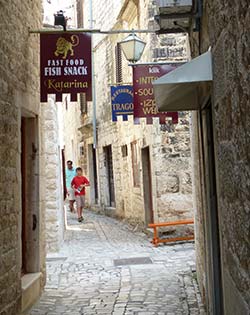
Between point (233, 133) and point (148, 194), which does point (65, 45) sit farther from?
point (148, 194)

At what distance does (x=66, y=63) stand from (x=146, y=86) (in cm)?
152

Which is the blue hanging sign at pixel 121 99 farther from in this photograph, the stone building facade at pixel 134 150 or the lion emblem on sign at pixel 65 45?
the lion emblem on sign at pixel 65 45

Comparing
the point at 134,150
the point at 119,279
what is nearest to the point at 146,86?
the point at 119,279

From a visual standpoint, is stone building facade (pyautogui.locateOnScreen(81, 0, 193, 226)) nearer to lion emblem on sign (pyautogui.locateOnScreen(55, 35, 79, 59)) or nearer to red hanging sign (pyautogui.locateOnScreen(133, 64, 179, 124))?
red hanging sign (pyautogui.locateOnScreen(133, 64, 179, 124))

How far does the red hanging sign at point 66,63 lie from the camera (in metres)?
5.41

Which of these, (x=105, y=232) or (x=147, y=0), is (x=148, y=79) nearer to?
(x=147, y=0)

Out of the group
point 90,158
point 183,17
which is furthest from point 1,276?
point 90,158

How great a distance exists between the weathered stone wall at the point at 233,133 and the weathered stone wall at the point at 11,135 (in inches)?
80.1

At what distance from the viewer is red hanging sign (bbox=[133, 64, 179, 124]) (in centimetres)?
645

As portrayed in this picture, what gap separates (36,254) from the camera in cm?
549

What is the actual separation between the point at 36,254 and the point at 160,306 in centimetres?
158

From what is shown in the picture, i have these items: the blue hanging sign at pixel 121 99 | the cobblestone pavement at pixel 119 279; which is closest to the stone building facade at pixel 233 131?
the cobblestone pavement at pixel 119 279

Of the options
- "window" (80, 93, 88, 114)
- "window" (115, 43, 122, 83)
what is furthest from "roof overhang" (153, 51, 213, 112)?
"window" (80, 93, 88, 114)

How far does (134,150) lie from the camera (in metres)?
11.5
